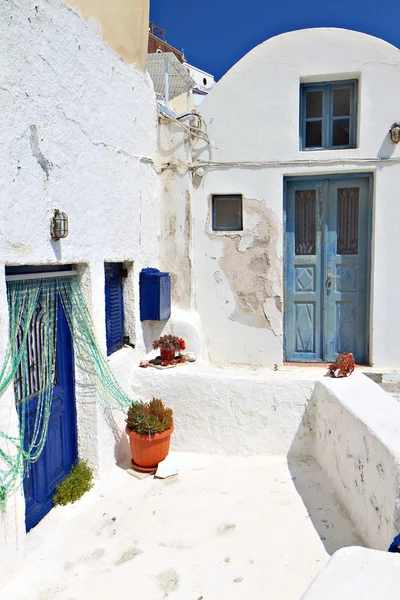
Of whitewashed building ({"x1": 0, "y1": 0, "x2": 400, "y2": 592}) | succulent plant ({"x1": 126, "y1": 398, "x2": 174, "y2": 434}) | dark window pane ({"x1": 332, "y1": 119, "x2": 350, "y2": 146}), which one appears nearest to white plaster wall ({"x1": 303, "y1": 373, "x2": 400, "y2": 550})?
whitewashed building ({"x1": 0, "y1": 0, "x2": 400, "y2": 592})

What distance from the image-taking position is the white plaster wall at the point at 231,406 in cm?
498

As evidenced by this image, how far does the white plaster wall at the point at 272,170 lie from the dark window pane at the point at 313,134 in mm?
270

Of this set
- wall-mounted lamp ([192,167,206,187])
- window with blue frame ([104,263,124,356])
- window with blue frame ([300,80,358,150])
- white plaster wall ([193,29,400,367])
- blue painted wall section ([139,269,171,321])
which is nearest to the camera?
window with blue frame ([104,263,124,356])

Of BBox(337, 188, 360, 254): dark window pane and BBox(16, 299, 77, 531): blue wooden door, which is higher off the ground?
BBox(337, 188, 360, 254): dark window pane

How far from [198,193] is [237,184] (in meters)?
0.53

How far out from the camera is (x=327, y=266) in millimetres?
6074

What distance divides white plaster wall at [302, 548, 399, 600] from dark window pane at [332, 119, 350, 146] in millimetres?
5136

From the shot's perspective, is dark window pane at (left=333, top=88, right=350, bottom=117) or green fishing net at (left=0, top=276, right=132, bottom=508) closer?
green fishing net at (left=0, top=276, right=132, bottom=508)

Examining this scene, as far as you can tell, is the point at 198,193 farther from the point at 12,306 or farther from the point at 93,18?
the point at 12,306

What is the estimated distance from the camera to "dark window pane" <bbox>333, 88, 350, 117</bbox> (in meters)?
5.95

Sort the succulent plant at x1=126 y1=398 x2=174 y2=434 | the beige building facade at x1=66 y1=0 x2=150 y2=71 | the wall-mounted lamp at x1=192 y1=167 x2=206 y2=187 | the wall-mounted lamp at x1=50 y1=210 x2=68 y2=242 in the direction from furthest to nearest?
the wall-mounted lamp at x1=192 y1=167 x2=206 y2=187, the succulent plant at x1=126 y1=398 x2=174 y2=434, the beige building facade at x1=66 y1=0 x2=150 y2=71, the wall-mounted lamp at x1=50 y1=210 x2=68 y2=242

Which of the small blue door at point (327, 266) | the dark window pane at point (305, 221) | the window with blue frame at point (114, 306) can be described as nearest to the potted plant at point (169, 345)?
the window with blue frame at point (114, 306)

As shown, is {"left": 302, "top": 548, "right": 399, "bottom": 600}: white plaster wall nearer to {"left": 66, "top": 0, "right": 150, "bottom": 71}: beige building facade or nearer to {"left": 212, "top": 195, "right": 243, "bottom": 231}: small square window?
{"left": 66, "top": 0, "right": 150, "bottom": 71}: beige building facade

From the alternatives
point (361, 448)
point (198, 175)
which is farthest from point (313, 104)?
point (361, 448)
